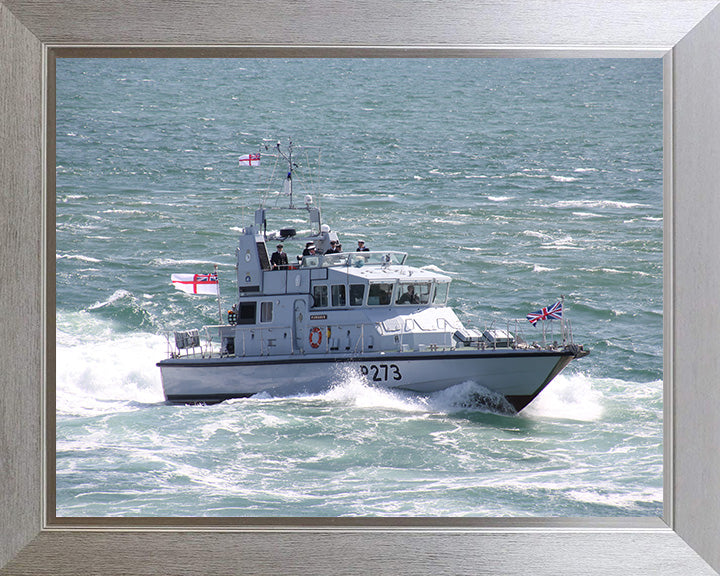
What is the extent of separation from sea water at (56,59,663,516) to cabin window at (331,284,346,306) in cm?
107

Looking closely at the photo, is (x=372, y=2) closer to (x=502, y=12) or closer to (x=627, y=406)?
(x=502, y=12)

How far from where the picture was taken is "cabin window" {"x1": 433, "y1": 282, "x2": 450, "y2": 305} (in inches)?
428

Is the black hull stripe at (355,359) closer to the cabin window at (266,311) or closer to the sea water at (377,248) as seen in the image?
the sea water at (377,248)

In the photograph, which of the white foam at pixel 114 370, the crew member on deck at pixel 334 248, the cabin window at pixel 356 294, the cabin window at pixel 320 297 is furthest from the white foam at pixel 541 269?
the white foam at pixel 114 370

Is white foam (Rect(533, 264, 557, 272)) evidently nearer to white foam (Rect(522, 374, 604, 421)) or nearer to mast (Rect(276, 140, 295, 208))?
white foam (Rect(522, 374, 604, 421))

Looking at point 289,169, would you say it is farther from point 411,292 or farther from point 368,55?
point 368,55

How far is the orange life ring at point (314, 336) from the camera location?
10.7 metres

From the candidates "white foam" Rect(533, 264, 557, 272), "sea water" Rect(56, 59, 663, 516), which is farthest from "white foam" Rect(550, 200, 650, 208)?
"white foam" Rect(533, 264, 557, 272)

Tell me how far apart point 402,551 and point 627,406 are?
5.23 metres

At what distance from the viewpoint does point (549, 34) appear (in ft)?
11.7

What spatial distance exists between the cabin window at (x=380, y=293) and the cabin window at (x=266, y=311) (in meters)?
1.32

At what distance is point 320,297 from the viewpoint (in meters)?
10.9

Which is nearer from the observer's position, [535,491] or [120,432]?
[535,491]

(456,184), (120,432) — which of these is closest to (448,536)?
(120,432)
